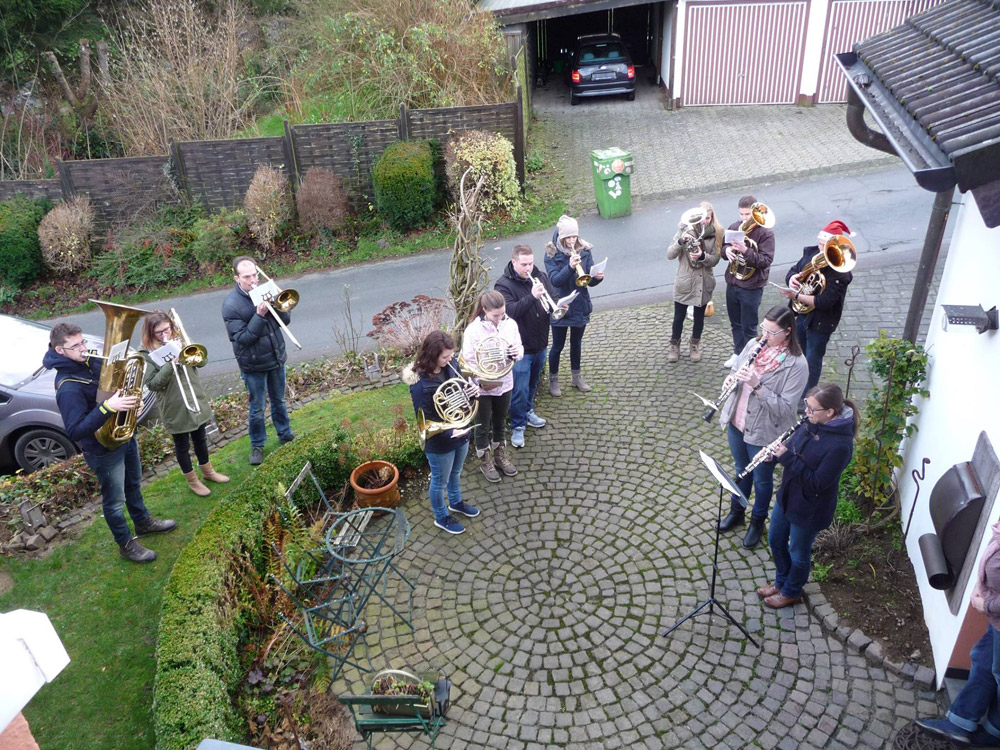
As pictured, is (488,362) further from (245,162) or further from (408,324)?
(245,162)

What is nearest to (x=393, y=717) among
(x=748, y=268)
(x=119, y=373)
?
(x=119, y=373)

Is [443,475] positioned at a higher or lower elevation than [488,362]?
lower

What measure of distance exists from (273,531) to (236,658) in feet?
4.23

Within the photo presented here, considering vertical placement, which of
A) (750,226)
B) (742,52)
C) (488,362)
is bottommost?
(488,362)

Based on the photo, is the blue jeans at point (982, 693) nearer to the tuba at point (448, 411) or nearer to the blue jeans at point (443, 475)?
the tuba at point (448, 411)

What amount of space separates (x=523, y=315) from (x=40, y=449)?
232 inches

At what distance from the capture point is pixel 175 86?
1605cm

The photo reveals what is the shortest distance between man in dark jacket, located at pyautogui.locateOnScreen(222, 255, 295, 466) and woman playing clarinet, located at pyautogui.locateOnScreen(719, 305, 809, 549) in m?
4.40

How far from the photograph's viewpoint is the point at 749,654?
5203 mm

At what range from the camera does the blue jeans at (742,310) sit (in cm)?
802

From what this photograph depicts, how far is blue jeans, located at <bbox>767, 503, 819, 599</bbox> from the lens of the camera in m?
5.14

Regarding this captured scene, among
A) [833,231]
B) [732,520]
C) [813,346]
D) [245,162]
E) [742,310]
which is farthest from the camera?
[245,162]

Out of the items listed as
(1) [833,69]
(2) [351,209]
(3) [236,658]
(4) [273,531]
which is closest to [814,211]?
(1) [833,69]

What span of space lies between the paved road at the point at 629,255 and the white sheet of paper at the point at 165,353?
4227mm
